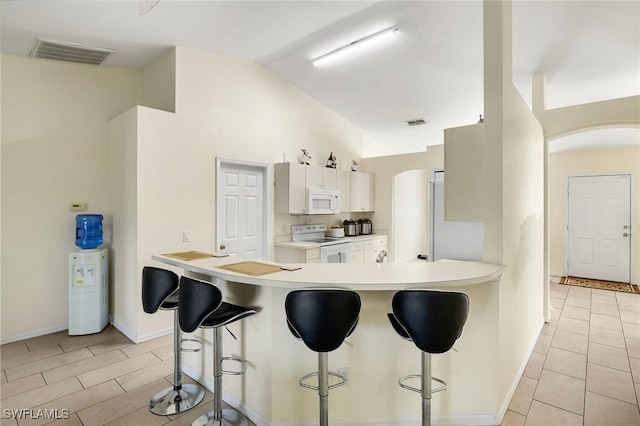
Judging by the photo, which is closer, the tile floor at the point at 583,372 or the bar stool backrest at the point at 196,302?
the bar stool backrest at the point at 196,302

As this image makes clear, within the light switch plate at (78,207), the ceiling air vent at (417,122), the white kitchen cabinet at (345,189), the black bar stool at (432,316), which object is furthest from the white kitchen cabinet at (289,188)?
the black bar stool at (432,316)

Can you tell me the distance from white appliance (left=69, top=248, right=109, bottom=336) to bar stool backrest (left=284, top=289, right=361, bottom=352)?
3.03 metres

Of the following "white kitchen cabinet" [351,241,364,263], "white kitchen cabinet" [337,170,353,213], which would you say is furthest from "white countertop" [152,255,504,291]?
"white kitchen cabinet" [337,170,353,213]

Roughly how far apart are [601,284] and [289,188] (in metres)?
5.66

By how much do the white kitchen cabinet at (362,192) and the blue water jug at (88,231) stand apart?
3.74 metres

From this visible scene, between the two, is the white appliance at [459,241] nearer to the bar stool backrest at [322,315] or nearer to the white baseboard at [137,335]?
the bar stool backrest at [322,315]

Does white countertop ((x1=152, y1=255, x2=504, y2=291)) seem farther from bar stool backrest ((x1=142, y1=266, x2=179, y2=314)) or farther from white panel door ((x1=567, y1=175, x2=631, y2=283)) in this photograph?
white panel door ((x1=567, y1=175, x2=631, y2=283))

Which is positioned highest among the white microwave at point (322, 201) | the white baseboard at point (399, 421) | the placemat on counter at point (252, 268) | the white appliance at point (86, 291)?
the white microwave at point (322, 201)

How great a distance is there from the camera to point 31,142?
3414 millimetres

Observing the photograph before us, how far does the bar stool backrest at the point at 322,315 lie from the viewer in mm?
1620

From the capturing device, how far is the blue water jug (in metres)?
3.56

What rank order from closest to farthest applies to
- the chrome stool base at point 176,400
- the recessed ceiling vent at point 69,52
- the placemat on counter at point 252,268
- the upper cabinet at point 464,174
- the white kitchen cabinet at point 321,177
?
1. the placemat on counter at point 252,268
2. the chrome stool base at point 176,400
3. the upper cabinet at point 464,174
4. the recessed ceiling vent at point 69,52
5. the white kitchen cabinet at point 321,177

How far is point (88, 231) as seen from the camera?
359cm

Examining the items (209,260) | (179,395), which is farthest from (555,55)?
(179,395)
